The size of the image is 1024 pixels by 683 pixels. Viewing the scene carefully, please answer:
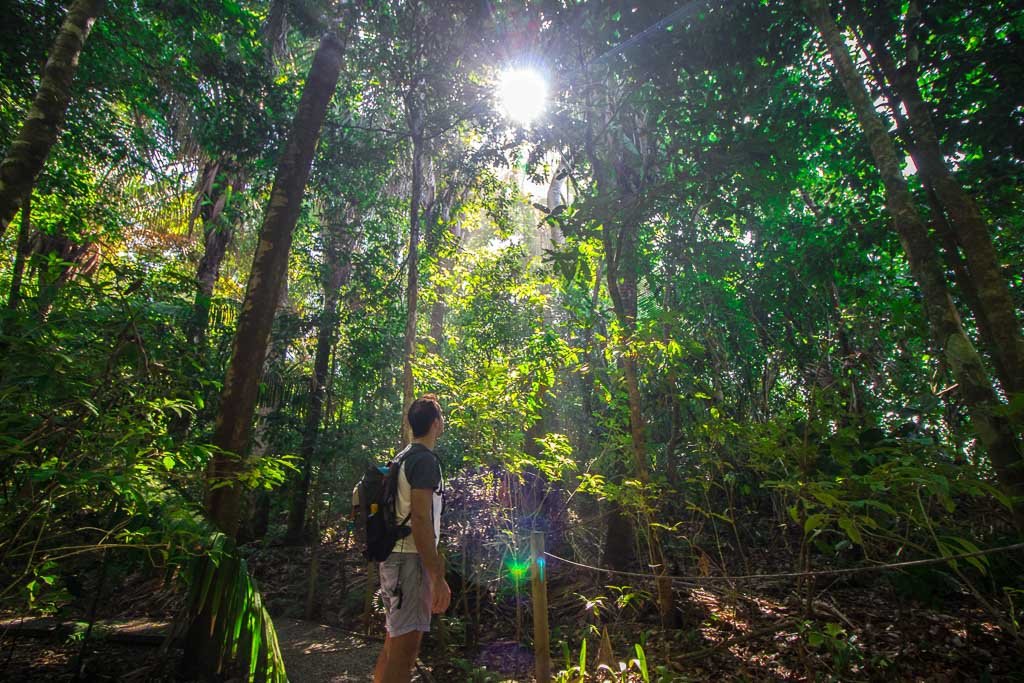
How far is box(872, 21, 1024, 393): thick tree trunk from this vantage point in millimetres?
3494

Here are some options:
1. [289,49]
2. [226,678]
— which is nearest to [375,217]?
[289,49]

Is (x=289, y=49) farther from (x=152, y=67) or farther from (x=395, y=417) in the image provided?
(x=395, y=417)

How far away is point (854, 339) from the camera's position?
581cm

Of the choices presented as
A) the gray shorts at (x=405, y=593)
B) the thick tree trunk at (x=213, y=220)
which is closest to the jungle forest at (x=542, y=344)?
the thick tree trunk at (x=213, y=220)

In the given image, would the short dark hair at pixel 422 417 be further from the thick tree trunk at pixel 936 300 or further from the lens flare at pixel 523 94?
the lens flare at pixel 523 94

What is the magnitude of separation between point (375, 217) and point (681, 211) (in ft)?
17.1

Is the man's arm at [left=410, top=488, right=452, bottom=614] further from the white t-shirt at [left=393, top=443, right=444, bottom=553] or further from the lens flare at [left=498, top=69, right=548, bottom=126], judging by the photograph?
the lens flare at [left=498, top=69, right=548, bottom=126]

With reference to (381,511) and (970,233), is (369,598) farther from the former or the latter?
(970,233)

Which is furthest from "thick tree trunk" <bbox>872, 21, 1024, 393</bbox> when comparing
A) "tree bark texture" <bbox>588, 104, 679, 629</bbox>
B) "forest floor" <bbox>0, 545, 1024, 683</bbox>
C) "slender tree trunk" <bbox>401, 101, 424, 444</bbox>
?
"slender tree trunk" <bbox>401, 101, 424, 444</bbox>

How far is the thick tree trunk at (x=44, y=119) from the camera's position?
3.01 meters

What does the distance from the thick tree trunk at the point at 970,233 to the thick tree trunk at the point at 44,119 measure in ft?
21.5

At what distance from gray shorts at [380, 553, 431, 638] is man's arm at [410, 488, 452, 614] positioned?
8 cm

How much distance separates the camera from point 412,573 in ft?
9.48

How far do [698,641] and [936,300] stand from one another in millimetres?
3399
